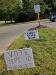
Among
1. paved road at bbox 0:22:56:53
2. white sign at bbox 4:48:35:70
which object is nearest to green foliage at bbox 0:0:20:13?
paved road at bbox 0:22:56:53

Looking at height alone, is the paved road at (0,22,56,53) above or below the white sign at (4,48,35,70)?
below

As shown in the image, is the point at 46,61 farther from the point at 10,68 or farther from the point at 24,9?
the point at 24,9

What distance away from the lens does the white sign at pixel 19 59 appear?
28.9 feet

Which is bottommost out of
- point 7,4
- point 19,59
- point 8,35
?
point 8,35

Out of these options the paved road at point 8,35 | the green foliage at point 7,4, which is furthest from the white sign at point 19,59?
the green foliage at point 7,4

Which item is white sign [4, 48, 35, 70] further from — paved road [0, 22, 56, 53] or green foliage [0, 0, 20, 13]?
green foliage [0, 0, 20, 13]

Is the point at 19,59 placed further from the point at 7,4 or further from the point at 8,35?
the point at 7,4

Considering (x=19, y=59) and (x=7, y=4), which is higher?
(x=19, y=59)

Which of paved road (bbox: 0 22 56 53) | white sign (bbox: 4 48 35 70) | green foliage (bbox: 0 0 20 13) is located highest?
white sign (bbox: 4 48 35 70)

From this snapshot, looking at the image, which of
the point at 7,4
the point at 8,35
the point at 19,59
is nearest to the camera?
the point at 19,59

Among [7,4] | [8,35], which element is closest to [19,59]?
[8,35]

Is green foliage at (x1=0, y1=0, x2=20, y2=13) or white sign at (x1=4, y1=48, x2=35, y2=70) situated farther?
green foliage at (x1=0, y1=0, x2=20, y2=13)

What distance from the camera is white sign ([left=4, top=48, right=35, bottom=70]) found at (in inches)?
347

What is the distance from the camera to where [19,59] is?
8875mm
